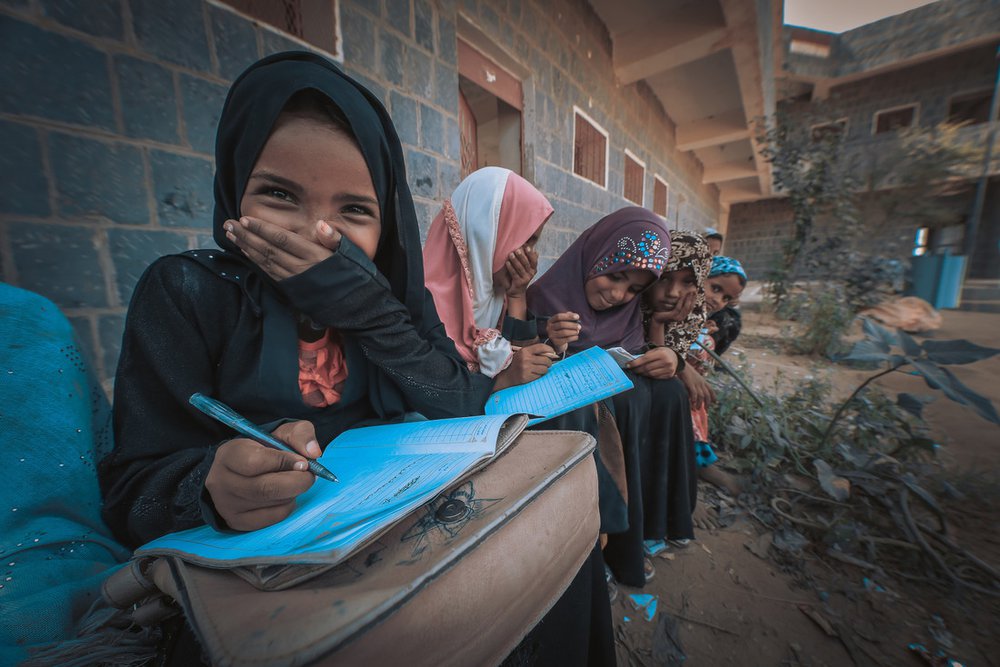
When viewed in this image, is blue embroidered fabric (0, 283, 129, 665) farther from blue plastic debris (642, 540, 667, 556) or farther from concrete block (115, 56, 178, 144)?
blue plastic debris (642, 540, 667, 556)

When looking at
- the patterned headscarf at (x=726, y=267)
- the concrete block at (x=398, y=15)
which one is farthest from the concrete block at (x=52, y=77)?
the patterned headscarf at (x=726, y=267)

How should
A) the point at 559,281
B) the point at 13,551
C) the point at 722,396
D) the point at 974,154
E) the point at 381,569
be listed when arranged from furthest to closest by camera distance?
1. the point at 974,154
2. the point at 722,396
3. the point at 559,281
4. the point at 13,551
5. the point at 381,569

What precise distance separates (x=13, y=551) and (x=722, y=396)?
2853 mm

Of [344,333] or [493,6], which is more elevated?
[493,6]

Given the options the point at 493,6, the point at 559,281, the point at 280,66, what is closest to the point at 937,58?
the point at 493,6

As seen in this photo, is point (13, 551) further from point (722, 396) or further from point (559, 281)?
point (722, 396)

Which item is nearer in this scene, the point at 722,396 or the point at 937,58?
the point at 722,396

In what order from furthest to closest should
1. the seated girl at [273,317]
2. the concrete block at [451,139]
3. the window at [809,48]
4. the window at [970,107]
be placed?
the window at [809,48] < the window at [970,107] < the concrete block at [451,139] < the seated girl at [273,317]

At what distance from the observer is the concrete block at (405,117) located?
1.88 metres

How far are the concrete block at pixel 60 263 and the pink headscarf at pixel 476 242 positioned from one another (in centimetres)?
100

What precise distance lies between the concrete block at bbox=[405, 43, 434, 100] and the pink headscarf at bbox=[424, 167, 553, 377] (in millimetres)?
903

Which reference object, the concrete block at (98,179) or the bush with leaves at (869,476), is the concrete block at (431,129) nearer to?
the concrete block at (98,179)

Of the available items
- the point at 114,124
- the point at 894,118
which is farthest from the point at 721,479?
the point at 894,118

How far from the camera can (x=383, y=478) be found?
51 cm
